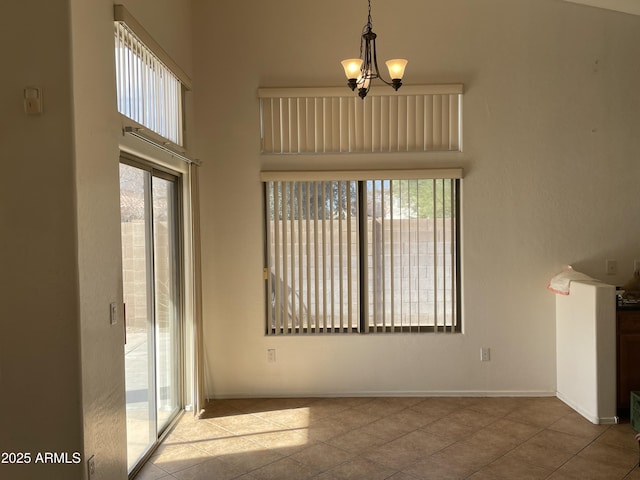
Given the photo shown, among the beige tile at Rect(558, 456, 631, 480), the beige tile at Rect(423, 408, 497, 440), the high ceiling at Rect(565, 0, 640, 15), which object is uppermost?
the high ceiling at Rect(565, 0, 640, 15)

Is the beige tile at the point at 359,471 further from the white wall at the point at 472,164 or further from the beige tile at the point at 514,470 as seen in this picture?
the white wall at the point at 472,164

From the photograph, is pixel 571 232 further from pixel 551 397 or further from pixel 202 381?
pixel 202 381

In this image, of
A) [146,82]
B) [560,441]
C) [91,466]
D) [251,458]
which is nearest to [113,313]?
[91,466]

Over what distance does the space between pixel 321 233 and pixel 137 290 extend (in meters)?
1.89

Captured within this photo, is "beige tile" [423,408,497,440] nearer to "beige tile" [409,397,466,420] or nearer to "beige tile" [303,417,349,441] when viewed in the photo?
"beige tile" [409,397,466,420]

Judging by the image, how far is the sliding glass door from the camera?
3.30m

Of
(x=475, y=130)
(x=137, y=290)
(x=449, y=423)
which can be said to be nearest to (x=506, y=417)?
(x=449, y=423)

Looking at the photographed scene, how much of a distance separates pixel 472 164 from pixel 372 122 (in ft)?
3.24

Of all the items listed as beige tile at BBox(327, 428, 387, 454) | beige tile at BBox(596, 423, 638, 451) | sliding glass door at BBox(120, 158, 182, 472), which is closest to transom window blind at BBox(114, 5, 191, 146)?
sliding glass door at BBox(120, 158, 182, 472)

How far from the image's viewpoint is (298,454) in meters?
3.63

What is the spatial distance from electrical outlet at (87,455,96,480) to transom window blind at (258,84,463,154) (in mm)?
3065

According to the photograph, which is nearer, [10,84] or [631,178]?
[10,84]

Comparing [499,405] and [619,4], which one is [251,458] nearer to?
[499,405]

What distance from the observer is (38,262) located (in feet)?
7.90
